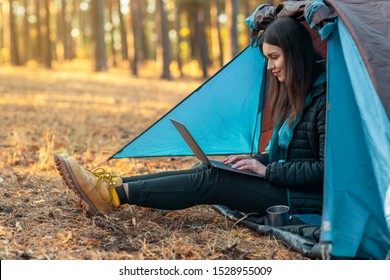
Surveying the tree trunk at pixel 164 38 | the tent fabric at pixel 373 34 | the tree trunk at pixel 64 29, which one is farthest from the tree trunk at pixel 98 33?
the tent fabric at pixel 373 34

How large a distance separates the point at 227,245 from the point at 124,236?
0.62m

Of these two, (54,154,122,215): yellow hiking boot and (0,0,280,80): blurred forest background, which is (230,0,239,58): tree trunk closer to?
(0,0,280,80): blurred forest background

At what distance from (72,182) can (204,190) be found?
79cm

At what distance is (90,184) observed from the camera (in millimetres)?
3422

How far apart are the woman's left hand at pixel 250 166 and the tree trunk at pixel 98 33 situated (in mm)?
15877

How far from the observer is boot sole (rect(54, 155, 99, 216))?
3.38 metres

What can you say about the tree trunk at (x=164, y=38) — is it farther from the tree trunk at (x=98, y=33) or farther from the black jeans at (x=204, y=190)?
the black jeans at (x=204, y=190)

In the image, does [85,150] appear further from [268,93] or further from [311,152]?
[311,152]

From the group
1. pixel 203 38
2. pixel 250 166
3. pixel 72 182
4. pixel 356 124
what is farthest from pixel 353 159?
pixel 203 38

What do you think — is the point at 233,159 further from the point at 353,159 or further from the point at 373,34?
the point at 373,34

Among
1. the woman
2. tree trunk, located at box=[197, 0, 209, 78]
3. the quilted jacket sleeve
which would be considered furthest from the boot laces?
tree trunk, located at box=[197, 0, 209, 78]

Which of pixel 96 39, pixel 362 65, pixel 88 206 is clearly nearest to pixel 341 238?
pixel 362 65

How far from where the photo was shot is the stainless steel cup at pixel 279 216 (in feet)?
10.8

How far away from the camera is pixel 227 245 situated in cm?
317
